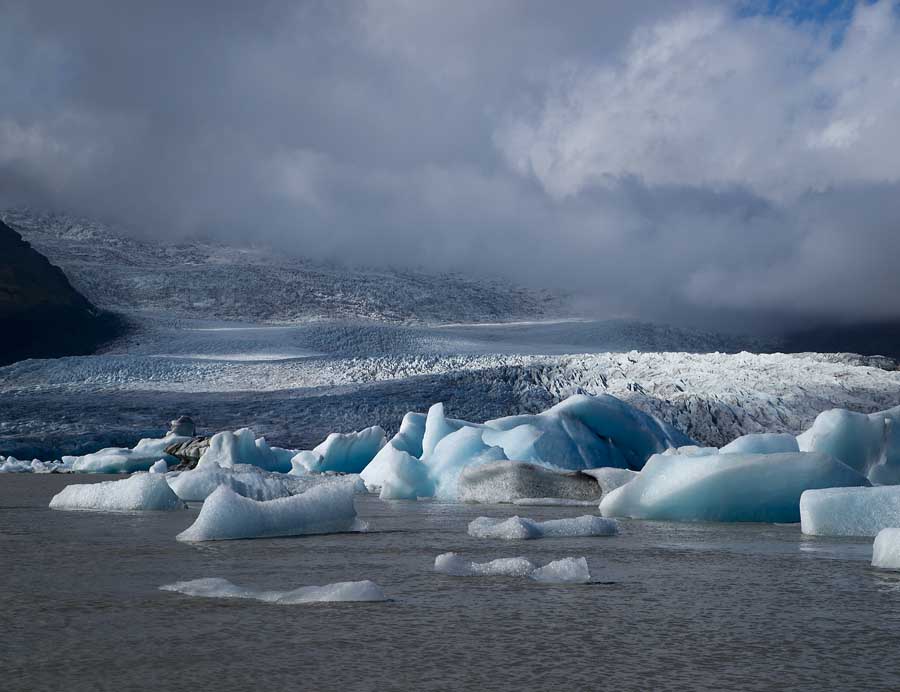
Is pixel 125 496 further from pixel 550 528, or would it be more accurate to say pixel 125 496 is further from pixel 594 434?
pixel 594 434

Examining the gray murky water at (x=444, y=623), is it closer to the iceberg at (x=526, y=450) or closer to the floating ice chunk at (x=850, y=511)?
the floating ice chunk at (x=850, y=511)

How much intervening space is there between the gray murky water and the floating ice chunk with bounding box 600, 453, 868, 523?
1894mm

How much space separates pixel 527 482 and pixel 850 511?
14.0ft

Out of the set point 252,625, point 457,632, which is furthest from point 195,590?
point 457,632

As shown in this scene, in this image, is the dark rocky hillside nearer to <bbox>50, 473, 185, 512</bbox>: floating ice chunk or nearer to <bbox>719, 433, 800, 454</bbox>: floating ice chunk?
<bbox>50, 473, 185, 512</bbox>: floating ice chunk

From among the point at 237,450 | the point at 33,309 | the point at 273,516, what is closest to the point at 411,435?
the point at 237,450

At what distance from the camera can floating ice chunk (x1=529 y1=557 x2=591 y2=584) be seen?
3.15 metres

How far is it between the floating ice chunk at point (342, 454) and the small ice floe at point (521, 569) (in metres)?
12.4

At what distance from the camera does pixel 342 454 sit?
1634 cm

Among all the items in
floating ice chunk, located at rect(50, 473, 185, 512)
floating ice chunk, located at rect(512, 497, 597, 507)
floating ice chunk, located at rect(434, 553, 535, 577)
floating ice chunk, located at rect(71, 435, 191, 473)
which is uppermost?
floating ice chunk, located at rect(434, 553, 535, 577)

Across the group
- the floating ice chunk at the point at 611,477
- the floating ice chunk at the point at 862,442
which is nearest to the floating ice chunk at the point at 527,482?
the floating ice chunk at the point at 611,477

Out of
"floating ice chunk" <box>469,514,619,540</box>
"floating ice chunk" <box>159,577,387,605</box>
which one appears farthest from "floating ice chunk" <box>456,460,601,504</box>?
"floating ice chunk" <box>159,577,387,605</box>

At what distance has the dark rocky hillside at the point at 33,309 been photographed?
40.1 meters

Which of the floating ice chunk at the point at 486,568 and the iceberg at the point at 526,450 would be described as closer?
the floating ice chunk at the point at 486,568
